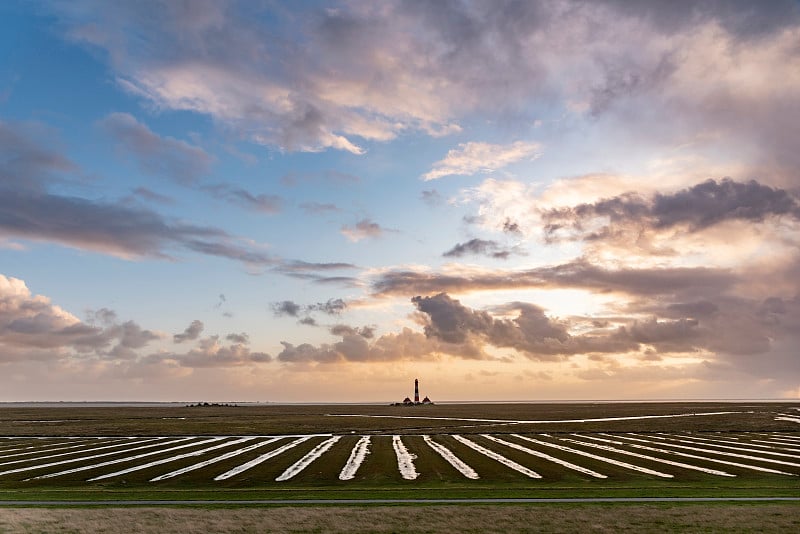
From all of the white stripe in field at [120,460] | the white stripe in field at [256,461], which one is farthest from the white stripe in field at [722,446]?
the white stripe in field at [120,460]

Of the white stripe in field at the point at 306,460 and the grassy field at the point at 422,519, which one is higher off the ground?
the grassy field at the point at 422,519

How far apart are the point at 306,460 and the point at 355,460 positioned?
3.89m

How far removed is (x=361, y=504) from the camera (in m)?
27.6

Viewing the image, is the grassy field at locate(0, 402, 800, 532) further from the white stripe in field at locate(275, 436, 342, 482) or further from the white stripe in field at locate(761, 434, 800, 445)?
the white stripe in field at locate(761, 434, 800, 445)

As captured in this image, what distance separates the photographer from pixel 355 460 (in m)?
46.3

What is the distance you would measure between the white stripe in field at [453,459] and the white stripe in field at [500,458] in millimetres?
2858

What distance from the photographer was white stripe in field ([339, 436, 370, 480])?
38.7m

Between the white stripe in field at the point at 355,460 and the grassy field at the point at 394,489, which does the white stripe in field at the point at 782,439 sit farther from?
the white stripe in field at the point at 355,460

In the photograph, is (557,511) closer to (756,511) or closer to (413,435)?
(756,511)

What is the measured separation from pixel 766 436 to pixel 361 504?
58780 millimetres

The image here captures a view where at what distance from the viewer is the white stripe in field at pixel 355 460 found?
Result: 1522 inches

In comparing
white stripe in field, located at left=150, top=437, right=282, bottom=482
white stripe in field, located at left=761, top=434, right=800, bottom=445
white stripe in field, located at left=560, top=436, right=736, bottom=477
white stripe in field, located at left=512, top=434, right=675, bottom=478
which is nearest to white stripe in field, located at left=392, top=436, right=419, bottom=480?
white stripe in field, located at left=150, top=437, right=282, bottom=482

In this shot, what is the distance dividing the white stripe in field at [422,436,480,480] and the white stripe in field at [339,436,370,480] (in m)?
6.43

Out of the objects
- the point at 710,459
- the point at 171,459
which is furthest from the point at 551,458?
the point at 171,459
